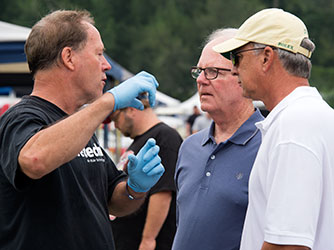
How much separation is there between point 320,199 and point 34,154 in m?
1.18

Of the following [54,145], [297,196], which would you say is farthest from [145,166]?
[297,196]

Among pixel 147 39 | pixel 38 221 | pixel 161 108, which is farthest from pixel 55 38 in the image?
pixel 147 39

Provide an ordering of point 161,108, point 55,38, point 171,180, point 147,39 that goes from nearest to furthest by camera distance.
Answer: point 55,38
point 171,180
point 161,108
point 147,39

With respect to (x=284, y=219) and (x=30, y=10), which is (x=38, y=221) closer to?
(x=284, y=219)

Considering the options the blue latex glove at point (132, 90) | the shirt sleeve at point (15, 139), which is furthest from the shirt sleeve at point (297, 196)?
the shirt sleeve at point (15, 139)

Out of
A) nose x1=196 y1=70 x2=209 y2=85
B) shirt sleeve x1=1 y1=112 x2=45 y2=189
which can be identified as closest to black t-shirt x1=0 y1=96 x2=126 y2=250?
shirt sleeve x1=1 y1=112 x2=45 y2=189

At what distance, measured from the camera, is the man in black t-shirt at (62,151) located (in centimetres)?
240

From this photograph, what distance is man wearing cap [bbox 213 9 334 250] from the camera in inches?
83.1

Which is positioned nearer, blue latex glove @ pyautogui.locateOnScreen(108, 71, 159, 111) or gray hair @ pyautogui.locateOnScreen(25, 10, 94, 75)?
blue latex glove @ pyautogui.locateOnScreen(108, 71, 159, 111)

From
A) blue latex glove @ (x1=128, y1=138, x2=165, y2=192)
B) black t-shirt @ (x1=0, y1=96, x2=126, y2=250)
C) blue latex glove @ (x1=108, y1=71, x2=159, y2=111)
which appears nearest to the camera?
black t-shirt @ (x1=0, y1=96, x2=126, y2=250)

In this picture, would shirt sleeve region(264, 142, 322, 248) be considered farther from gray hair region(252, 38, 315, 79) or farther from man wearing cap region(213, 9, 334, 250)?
gray hair region(252, 38, 315, 79)

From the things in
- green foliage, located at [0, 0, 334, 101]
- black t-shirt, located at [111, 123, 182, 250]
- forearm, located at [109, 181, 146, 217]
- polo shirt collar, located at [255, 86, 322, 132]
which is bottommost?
green foliage, located at [0, 0, 334, 101]

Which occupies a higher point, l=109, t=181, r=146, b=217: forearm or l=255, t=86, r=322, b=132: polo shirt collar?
l=255, t=86, r=322, b=132: polo shirt collar

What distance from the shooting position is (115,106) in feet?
8.52
